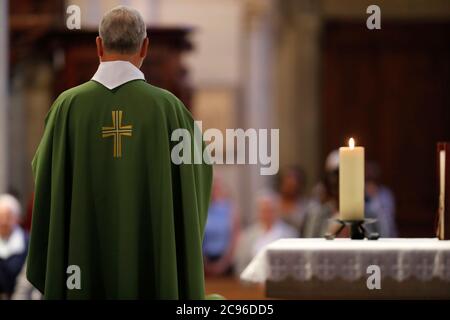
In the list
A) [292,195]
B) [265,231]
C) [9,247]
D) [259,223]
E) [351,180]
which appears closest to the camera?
[351,180]

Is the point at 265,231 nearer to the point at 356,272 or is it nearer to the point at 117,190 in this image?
the point at 117,190

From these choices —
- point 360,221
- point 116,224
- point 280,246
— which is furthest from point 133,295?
point 360,221

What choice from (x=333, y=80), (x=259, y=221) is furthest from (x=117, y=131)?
(x=333, y=80)

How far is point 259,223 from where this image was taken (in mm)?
11117

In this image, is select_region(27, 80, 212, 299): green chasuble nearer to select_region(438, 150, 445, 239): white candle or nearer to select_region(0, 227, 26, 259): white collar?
Result: select_region(438, 150, 445, 239): white candle

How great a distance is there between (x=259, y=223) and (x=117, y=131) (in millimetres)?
6996

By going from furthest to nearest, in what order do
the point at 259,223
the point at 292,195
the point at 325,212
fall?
1. the point at 292,195
2. the point at 259,223
3. the point at 325,212

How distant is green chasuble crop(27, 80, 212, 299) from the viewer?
4.19 metres

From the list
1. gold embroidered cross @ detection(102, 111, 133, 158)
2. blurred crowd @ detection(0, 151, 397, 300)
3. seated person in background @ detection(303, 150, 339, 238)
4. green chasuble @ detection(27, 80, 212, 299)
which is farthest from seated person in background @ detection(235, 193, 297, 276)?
gold embroidered cross @ detection(102, 111, 133, 158)

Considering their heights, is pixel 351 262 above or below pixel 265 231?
above

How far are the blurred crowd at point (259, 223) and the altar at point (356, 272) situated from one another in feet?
10.5

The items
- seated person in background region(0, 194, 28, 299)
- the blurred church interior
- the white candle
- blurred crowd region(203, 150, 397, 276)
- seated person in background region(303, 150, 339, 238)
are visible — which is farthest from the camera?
the blurred church interior

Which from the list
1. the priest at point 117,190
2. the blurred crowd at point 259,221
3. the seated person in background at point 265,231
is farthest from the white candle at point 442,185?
the seated person in background at point 265,231

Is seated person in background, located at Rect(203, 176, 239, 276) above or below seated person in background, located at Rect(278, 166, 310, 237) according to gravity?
below
